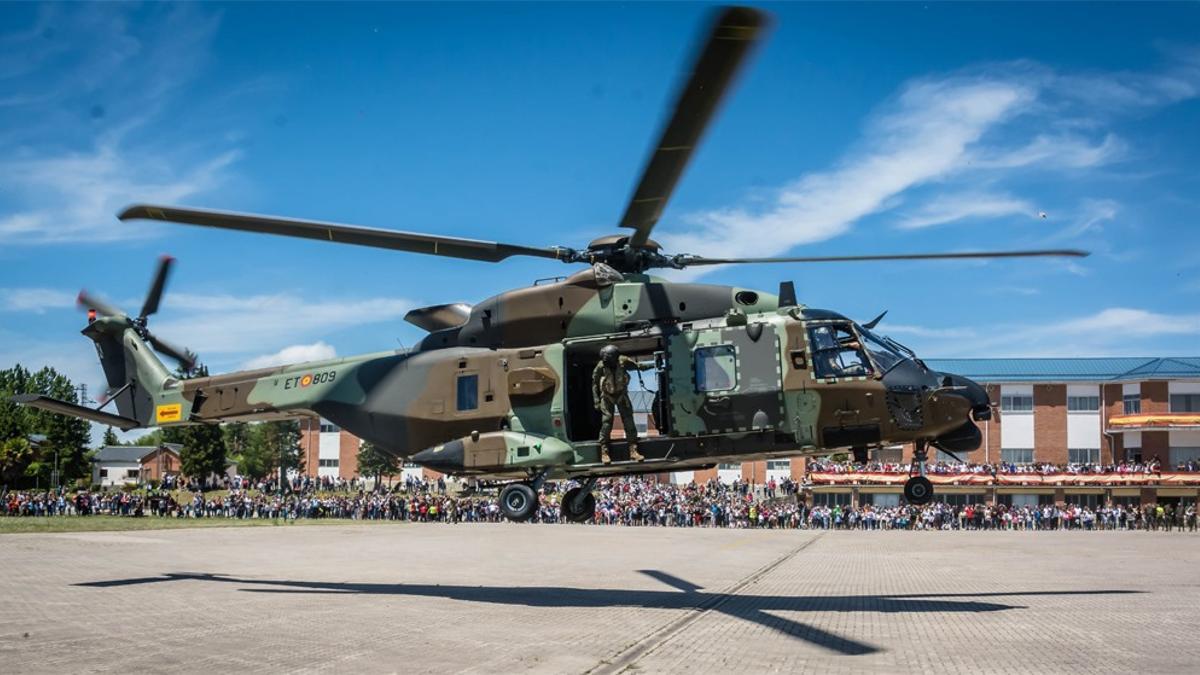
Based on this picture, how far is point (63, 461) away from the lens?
2943 inches

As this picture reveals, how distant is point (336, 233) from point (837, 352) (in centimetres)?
819

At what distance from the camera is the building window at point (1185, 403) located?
70625 mm

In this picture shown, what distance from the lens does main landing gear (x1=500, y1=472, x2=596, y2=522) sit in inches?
643

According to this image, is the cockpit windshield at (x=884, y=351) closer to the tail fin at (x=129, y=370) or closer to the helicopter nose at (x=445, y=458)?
the helicopter nose at (x=445, y=458)

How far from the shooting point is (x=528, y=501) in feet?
53.8

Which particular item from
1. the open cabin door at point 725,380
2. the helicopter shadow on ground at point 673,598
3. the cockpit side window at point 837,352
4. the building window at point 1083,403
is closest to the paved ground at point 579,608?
the helicopter shadow on ground at point 673,598

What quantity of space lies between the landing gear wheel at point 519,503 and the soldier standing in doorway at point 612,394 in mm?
1338

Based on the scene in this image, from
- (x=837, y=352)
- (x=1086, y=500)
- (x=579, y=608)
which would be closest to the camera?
(x=837, y=352)

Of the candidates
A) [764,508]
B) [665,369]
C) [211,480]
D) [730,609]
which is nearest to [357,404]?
[665,369]

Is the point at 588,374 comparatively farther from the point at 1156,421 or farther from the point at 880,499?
the point at 1156,421

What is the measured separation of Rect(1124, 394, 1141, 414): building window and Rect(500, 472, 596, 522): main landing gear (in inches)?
2602

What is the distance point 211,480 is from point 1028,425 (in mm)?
67432

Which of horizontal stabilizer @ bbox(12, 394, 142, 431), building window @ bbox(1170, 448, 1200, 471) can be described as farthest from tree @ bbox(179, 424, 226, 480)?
building window @ bbox(1170, 448, 1200, 471)

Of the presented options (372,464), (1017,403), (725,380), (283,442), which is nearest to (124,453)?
(283,442)
